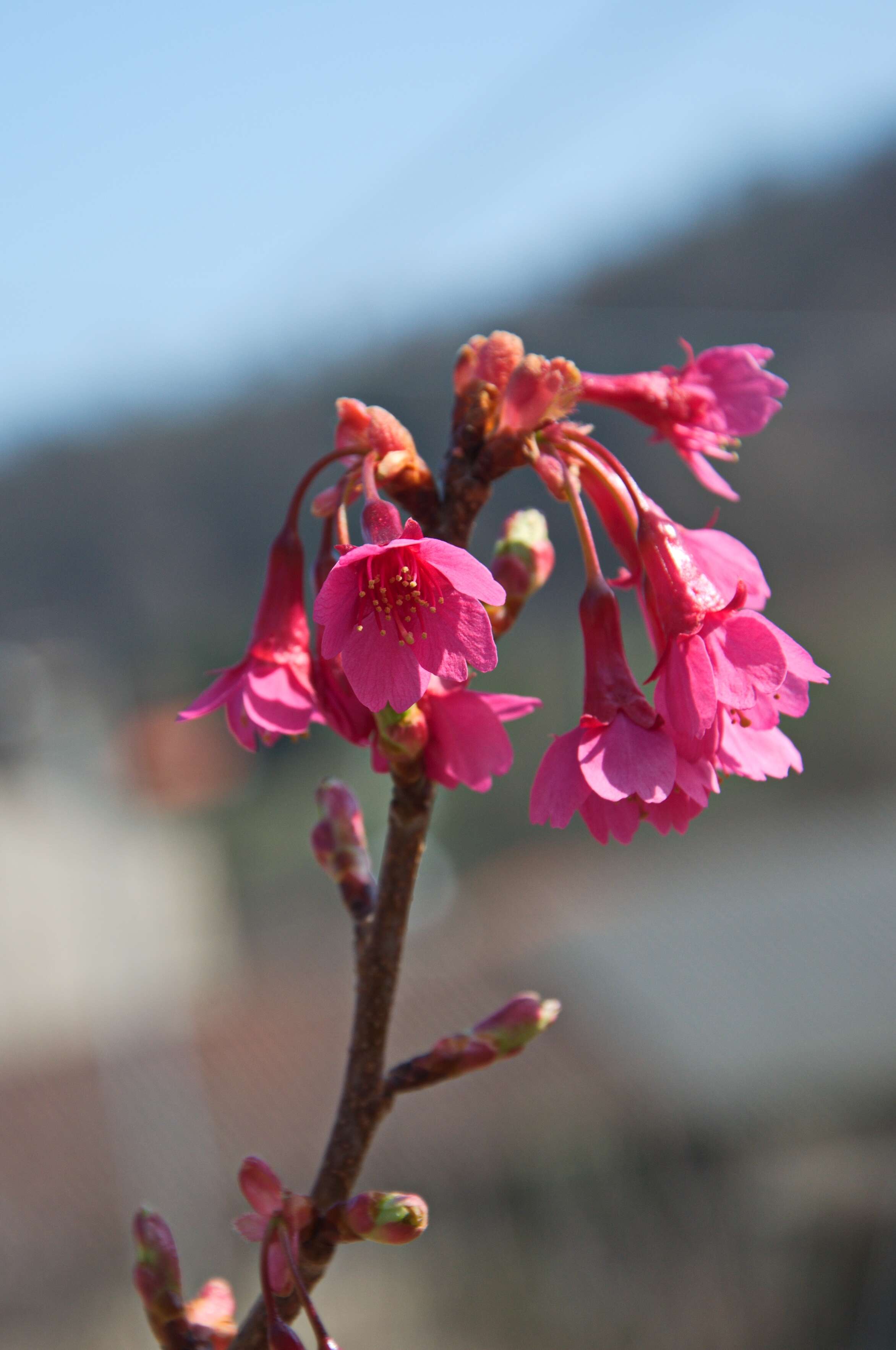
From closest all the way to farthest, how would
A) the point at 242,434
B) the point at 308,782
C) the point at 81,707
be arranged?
the point at 81,707 → the point at 242,434 → the point at 308,782

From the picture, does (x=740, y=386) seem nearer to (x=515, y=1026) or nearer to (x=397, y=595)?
(x=397, y=595)

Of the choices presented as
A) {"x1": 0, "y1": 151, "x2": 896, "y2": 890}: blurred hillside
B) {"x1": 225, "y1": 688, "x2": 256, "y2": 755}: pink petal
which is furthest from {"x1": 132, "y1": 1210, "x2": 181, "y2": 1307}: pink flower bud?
{"x1": 0, "y1": 151, "x2": 896, "y2": 890}: blurred hillside

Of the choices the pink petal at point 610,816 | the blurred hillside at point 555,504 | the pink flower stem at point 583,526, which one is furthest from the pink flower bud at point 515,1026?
the blurred hillside at point 555,504

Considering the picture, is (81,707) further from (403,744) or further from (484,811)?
(403,744)

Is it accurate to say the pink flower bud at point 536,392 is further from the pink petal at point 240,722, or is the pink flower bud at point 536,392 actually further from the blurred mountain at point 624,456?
the blurred mountain at point 624,456

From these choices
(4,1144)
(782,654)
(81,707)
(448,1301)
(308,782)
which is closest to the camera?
(782,654)

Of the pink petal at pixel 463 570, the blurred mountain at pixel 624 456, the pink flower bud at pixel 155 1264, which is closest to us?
the pink petal at pixel 463 570

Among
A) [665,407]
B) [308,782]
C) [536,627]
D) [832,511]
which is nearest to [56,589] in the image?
[308,782]
